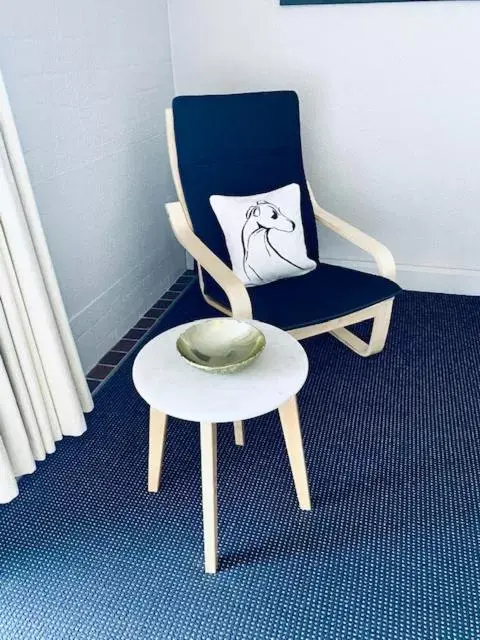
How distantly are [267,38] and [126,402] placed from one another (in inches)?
62.9

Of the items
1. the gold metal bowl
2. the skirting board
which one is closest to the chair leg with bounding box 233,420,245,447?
the gold metal bowl

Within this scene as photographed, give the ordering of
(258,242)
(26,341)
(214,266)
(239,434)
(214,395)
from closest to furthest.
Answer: (214,395)
(26,341)
(239,434)
(214,266)
(258,242)

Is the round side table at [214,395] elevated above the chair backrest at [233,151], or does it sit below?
below

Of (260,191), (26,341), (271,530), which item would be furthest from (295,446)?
(260,191)

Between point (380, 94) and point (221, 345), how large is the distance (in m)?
1.51

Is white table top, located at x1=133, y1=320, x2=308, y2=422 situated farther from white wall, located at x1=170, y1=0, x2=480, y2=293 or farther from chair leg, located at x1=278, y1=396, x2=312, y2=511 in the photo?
white wall, located at x1=170, y1=0, x2=480, y2=293

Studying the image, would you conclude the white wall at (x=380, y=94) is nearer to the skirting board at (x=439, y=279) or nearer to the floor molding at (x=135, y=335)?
the skirting board at (x=439, y=279)

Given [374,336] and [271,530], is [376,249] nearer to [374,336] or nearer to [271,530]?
[374,336]

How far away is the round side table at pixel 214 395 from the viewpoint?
4.02 ft

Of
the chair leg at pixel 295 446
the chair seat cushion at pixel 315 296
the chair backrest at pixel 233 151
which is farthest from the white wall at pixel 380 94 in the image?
the chair leg at pixel 295 446

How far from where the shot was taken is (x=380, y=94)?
234cm

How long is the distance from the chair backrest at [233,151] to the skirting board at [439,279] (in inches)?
A: 23.5

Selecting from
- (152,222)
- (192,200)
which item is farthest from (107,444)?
(152,222)

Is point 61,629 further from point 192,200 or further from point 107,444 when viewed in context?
point 192,200
